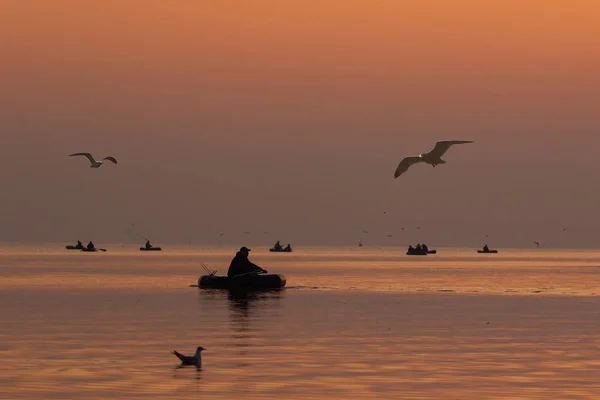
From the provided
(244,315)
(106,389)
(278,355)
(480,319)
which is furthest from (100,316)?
(106,389)

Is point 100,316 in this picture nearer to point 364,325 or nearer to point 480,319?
point 364,325

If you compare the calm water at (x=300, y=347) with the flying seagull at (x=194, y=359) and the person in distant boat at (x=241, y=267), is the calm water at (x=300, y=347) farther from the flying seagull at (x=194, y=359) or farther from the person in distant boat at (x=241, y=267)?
the person in distant boat at (x=241, y=267)

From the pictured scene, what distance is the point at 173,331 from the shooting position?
6128cm

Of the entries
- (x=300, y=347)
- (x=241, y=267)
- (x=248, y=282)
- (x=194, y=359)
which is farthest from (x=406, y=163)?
(x=194, y=359)

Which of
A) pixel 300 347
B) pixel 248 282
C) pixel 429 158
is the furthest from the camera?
A: pixel 248 282

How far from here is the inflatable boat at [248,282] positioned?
3952 inches

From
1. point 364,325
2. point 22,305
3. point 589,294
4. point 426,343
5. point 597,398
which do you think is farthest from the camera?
point 589,294

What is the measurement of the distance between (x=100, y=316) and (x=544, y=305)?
3120cm

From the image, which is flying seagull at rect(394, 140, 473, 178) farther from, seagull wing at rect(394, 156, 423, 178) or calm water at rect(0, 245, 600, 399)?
calm water at rect(0, 245, 600, 399)

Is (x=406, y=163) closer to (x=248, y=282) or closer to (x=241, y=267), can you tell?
(x=241, y=267)

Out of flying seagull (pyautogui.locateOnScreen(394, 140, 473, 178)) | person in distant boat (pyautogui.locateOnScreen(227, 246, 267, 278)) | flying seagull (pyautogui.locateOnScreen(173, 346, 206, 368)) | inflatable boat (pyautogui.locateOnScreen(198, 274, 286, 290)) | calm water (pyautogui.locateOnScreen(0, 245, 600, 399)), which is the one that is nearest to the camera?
calm water (pyautogui.locateOnScreen(0, 245, 600, 399))

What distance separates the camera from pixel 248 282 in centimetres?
10125

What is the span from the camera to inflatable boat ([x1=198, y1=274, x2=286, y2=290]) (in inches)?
3952

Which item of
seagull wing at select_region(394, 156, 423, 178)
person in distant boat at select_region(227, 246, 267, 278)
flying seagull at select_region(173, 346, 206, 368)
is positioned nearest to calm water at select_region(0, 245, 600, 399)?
flying seagull at select_region(173, 346, 206, 368)
